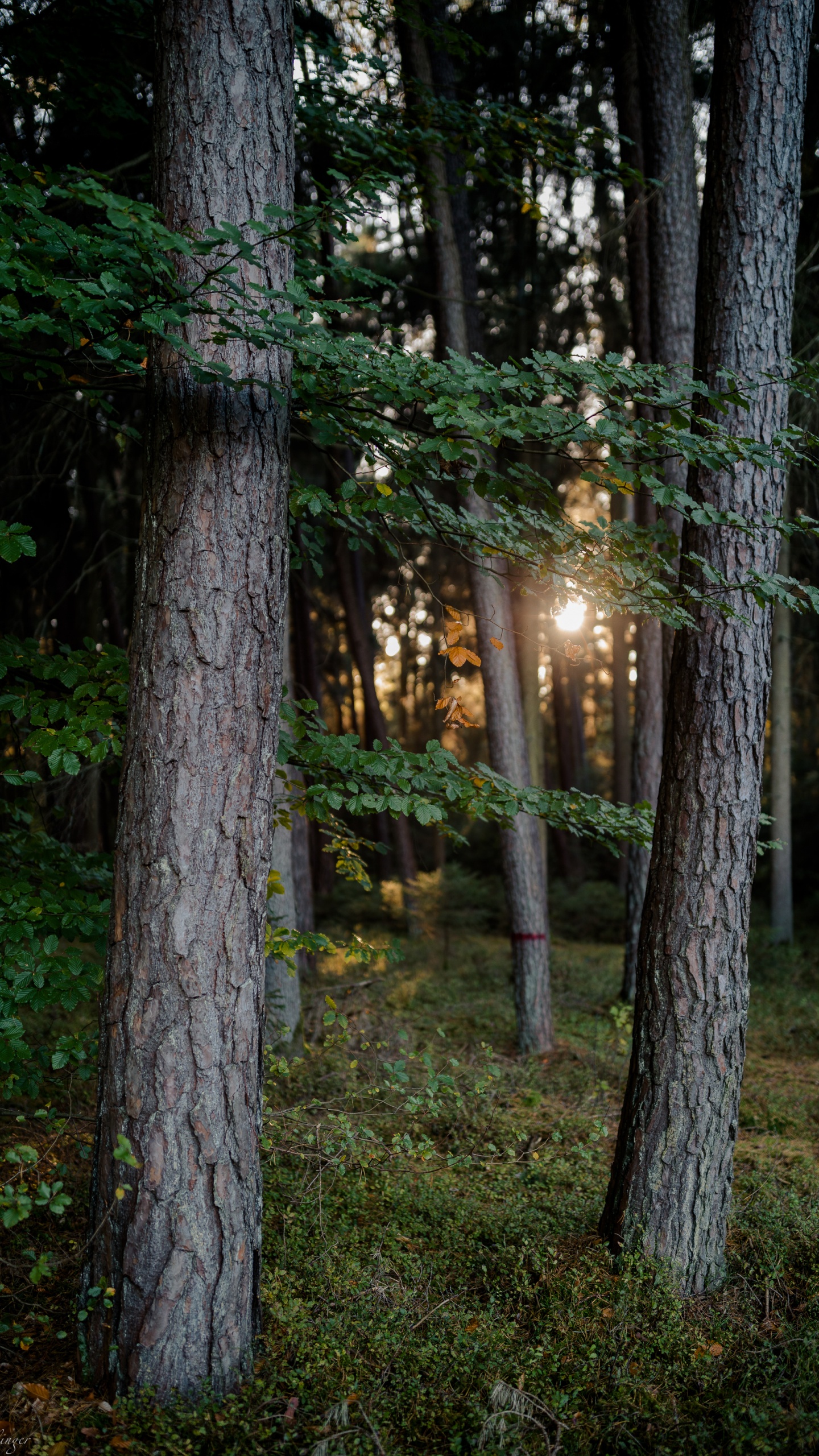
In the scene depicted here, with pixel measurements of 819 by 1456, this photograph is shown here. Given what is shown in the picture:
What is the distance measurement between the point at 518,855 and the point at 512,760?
90 cm

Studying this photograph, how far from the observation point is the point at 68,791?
22.7 ft

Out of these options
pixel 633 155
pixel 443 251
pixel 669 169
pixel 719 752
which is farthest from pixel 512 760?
pixel 633 155

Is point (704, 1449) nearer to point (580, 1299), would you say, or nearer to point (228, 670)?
point (580, 1299)

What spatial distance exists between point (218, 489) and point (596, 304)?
10148 mm

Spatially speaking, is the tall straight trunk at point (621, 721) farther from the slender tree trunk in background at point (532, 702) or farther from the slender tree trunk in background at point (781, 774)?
the slender tree trunk in background at point (532, 702)

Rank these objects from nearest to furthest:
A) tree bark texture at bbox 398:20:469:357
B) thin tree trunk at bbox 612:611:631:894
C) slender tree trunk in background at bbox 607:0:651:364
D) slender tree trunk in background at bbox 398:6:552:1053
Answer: tree bark texture at bbox 398:20:469:357 < slender tree trunk in background at bbox 398:6:552:1053 < slender tree trunk in background at bbox 607:0:651:364 < thin tree trunk at bbox 612:611:631:894

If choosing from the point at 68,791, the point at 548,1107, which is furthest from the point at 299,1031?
the point at 68,791

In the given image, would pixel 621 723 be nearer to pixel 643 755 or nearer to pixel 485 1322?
pixel 643 755

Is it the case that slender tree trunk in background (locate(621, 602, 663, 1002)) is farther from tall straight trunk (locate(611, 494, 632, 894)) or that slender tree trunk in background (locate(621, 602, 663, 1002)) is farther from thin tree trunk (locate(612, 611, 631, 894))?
thin tree trunk (locate(612, 611, 631, 894))

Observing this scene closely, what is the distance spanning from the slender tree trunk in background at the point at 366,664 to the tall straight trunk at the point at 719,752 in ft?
29.5

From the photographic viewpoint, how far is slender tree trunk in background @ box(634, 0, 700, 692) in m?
6.49

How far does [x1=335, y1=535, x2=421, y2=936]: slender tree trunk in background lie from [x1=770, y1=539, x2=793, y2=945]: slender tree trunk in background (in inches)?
211

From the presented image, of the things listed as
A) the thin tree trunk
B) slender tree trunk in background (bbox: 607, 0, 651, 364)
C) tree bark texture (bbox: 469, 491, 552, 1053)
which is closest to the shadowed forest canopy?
tree bark texture (bbox: 469, 491, 552, 1053)

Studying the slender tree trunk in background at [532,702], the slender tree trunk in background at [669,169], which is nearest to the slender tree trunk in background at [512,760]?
the slender tree trunk in background at [669,169]
